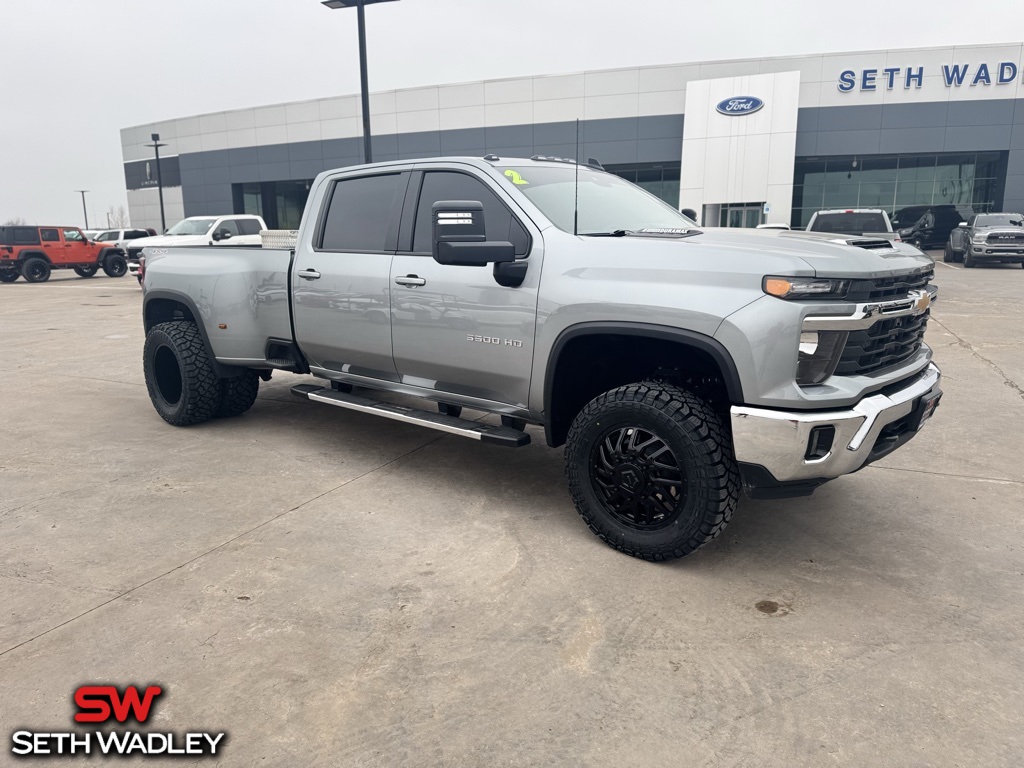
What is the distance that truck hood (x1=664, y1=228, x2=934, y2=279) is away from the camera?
2936mm

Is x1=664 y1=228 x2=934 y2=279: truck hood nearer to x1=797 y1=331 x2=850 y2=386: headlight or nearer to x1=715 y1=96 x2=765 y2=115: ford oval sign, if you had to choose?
x1=797 y1=331 x2=850 y2=386: headlight

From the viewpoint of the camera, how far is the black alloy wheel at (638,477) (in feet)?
10.8

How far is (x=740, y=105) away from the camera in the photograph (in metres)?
31.5

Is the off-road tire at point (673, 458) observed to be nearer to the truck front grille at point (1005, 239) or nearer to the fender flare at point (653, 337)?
the fender flare at point (653, 337)

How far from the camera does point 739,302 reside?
9.82 feet

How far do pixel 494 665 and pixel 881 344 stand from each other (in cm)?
214

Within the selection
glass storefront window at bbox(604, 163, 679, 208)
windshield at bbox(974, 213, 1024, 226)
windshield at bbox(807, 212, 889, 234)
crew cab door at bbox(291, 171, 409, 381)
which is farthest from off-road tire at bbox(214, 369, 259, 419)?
glass storefront window at bbox(604, 163, 679, 208)

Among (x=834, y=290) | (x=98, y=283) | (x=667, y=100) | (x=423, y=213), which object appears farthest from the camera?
(x=667, y=100)

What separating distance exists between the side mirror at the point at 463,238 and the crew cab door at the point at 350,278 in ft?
3.09

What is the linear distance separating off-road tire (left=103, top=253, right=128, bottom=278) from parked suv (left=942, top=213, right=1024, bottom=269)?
1086 inches

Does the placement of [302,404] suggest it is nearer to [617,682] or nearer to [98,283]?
[617,682]

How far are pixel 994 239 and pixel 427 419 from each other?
22.8 meters

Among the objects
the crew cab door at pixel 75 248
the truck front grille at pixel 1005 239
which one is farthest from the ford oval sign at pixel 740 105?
the crew cab door at pixel 75 248

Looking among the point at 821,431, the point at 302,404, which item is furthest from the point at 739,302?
the point at 302,404
